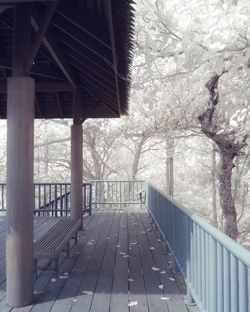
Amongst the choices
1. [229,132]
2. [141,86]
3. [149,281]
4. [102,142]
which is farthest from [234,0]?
[102,142]

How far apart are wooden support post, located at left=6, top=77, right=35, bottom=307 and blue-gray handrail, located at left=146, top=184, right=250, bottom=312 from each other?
1.75 m

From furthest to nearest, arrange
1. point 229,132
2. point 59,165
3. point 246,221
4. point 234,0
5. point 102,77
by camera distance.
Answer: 1. point 59,165
2. point 246,221
3. point 229,132
4. point 102,77
5. point 234,0

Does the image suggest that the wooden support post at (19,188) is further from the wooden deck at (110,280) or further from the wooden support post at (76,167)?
the wooden support post at (76,167)

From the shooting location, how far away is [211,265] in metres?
3.03

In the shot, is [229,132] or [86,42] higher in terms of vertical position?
[86,42]

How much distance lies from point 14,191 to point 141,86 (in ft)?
15.6

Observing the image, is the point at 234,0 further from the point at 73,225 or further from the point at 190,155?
the point at 190,155

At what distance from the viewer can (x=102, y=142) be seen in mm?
26469

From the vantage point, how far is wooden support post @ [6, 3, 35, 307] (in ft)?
13.3

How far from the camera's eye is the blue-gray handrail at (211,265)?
2.33 meters

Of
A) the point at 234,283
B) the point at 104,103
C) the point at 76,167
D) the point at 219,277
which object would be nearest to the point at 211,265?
the point at 219,277

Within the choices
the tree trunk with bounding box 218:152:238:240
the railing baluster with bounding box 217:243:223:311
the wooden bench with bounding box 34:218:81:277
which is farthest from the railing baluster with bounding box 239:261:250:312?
the tree trunk with bounding box 218:152:238:240

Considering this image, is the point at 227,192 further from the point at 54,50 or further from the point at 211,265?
the point at 211,265

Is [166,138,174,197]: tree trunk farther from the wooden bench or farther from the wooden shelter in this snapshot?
the wooden shelter
